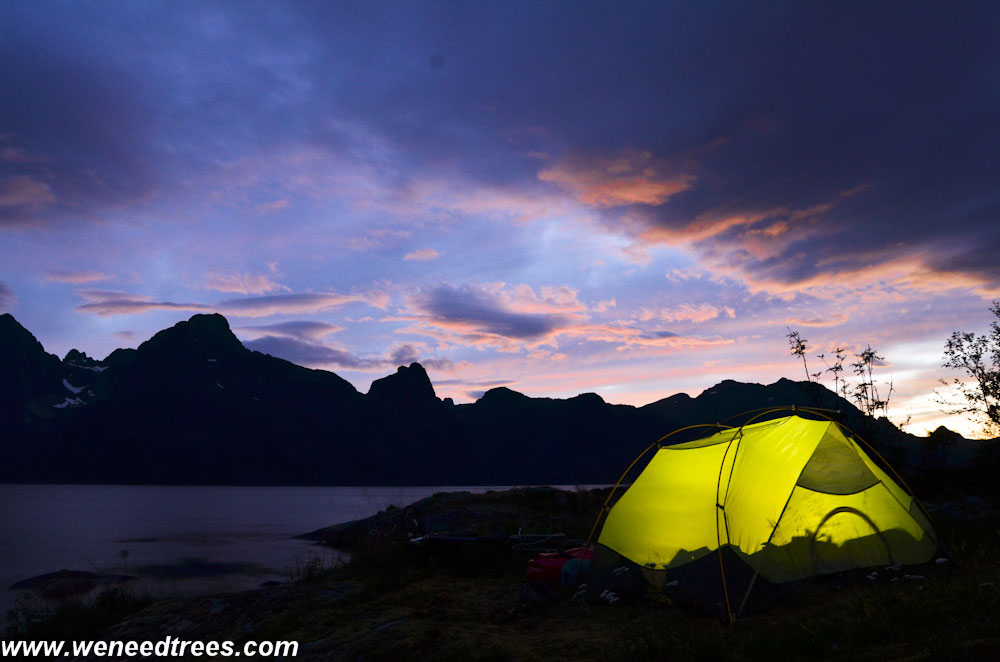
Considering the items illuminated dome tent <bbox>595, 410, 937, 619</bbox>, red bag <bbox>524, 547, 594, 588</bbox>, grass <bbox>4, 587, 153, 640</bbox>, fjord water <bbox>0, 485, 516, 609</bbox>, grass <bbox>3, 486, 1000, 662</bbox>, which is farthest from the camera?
fjord water <bbox>0, 485, 516, 609</bbox>

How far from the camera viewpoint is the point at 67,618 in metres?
14.0

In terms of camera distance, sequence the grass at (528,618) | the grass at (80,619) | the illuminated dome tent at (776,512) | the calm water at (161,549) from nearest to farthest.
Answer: the grass at (528,618) < the illuminated dome tent at (776,512) < the grass at (80,619) < the calm water at (161,549)

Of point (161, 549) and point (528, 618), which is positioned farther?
point (161, 549)

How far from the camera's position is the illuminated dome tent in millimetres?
9180

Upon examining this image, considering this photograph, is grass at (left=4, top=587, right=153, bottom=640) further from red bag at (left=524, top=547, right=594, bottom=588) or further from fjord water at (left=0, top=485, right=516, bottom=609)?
red bag at (left=524, top=547, right=594, bottom=588)

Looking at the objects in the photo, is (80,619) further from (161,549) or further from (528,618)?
(161,549)

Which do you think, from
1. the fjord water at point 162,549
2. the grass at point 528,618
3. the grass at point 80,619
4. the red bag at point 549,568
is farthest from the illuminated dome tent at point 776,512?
the grass at point 80,619

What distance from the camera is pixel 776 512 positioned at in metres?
9.29

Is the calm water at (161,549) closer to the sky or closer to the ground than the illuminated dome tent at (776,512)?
closer to the ground

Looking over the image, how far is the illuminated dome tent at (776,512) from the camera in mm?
9180

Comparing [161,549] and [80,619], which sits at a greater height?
[80,619]

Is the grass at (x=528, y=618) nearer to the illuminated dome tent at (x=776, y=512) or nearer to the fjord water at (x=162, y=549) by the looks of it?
the illuminated dome tent at (x=776, y=512)

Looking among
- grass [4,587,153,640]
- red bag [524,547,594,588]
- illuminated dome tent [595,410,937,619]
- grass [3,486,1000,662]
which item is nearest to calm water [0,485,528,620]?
grass [4,587,153,640]

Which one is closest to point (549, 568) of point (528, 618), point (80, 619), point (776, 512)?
point (528, 618)
